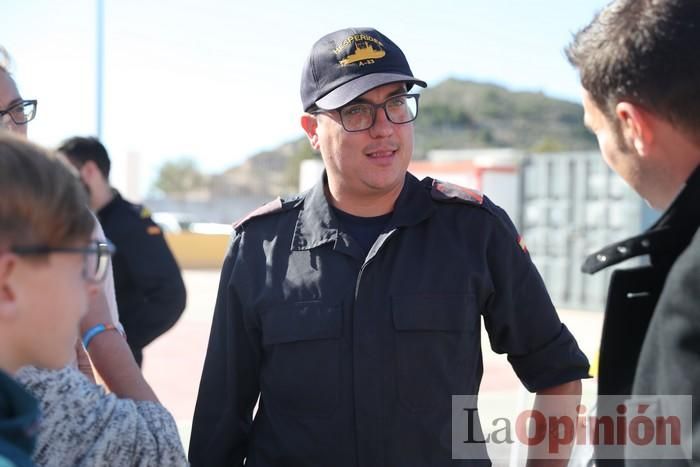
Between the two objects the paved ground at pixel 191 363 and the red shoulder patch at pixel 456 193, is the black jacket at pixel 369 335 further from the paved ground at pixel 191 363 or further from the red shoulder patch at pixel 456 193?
the paved ground at pixel 191 363

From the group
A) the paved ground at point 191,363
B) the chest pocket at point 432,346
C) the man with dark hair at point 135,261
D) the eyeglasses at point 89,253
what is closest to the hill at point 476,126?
the paved ground at point 191,363

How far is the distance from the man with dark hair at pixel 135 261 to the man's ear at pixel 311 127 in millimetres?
1957

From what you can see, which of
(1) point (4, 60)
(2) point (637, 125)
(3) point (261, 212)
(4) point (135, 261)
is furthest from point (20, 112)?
(4) point (135, 261)

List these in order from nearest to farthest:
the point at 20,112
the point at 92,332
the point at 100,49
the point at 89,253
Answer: the point at 89,253, the point at 92,332, the point at 20,112, the point at 100,49

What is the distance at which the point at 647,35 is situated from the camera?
150 cm

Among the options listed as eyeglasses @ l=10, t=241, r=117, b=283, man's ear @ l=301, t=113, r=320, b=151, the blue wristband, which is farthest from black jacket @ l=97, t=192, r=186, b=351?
eyeglasses @ l=10, t=241, r=117, b=283

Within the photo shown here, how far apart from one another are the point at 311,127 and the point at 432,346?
0.91 meters

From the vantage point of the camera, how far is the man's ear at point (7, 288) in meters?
1.26

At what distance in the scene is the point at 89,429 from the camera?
154cm

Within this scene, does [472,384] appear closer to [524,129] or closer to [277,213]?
[277,213]

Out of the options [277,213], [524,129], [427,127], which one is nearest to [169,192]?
[427,127]

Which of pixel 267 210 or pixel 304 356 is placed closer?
pixel 304 356

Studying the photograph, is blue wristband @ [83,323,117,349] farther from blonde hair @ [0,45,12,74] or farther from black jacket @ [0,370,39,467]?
blonde hair @ [0,45,12,74]

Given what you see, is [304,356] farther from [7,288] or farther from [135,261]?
[135,261]
